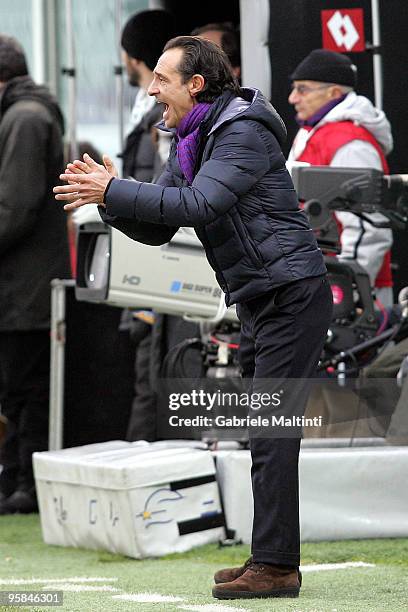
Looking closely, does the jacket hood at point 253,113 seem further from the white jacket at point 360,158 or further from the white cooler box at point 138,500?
the white jacket at point 360,158

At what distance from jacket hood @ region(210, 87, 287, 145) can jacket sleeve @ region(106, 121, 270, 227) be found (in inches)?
2.0

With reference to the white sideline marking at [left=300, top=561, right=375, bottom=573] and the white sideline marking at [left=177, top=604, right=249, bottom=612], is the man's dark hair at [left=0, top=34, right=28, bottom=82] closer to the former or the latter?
the white sideline marking at [left=300, top=561, right=375, bottom=573]

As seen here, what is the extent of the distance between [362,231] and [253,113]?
217cm

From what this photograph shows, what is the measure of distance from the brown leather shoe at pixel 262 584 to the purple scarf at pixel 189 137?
110 centimetres

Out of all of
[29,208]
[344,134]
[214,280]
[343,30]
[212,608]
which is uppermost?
[343,30]

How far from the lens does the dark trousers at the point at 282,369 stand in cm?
418

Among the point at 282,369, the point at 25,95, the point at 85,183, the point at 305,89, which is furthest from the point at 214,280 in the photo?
the point at 85,183

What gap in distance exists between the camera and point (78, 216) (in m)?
6.18

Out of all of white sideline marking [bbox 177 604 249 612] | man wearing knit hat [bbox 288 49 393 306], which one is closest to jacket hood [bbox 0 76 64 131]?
man wearing knit hat [bbox 288 49 393 306]

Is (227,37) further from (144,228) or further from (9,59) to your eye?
(144,228)

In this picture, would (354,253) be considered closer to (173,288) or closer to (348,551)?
(173,288)

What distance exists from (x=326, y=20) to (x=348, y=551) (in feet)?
9.05

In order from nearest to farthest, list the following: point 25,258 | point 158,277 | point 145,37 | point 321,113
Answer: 1. point 158,277
2. point 321,113
3. point 25,258
4. point 145,37

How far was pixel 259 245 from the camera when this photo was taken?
417 cm
